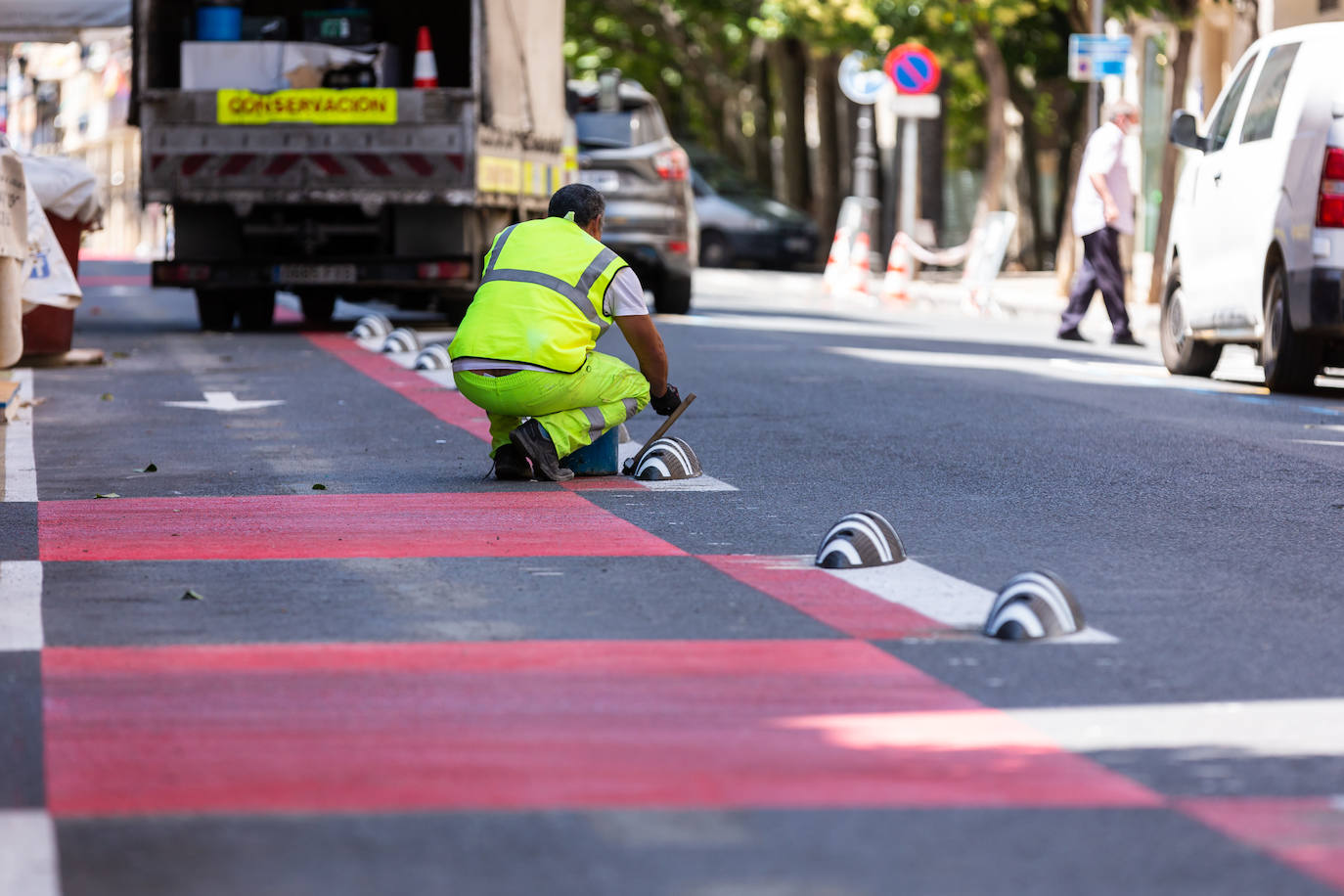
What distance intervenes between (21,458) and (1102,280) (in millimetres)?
10556

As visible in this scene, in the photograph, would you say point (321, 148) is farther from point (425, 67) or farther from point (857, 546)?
point (857, 546)

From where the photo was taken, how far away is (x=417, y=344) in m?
17.9

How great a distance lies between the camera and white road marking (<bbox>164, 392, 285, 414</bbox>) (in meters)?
13.2

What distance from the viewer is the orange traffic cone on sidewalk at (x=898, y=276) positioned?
90.4 feet

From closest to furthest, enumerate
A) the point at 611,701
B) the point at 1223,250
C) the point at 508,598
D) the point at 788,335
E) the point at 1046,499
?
the point at 611,701
the point at 508,598
the point at 1046,499
the point at 1223,250
the point at 788,335

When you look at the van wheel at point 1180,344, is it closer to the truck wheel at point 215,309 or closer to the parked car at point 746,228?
the truck wheel at point 215,309

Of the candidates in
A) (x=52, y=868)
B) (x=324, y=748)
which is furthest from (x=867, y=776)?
(x=52, y=868)

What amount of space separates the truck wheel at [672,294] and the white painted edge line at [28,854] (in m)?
18.6

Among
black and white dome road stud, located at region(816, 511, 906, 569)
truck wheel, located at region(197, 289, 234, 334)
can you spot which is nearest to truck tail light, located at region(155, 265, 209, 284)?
truck wheel, located at region(197, 289, 234, 334)

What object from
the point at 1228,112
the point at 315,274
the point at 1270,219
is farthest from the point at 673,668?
the point at 315,274

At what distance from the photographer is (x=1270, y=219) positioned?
1355 cm

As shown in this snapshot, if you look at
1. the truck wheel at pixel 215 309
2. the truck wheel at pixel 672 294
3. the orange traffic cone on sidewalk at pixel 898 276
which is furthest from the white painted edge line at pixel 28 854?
the orange traffic cone on sidewalk at pixel 898 276

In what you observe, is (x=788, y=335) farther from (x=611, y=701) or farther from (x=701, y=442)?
(x=611, y=701)

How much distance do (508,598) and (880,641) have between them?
1170 mm
